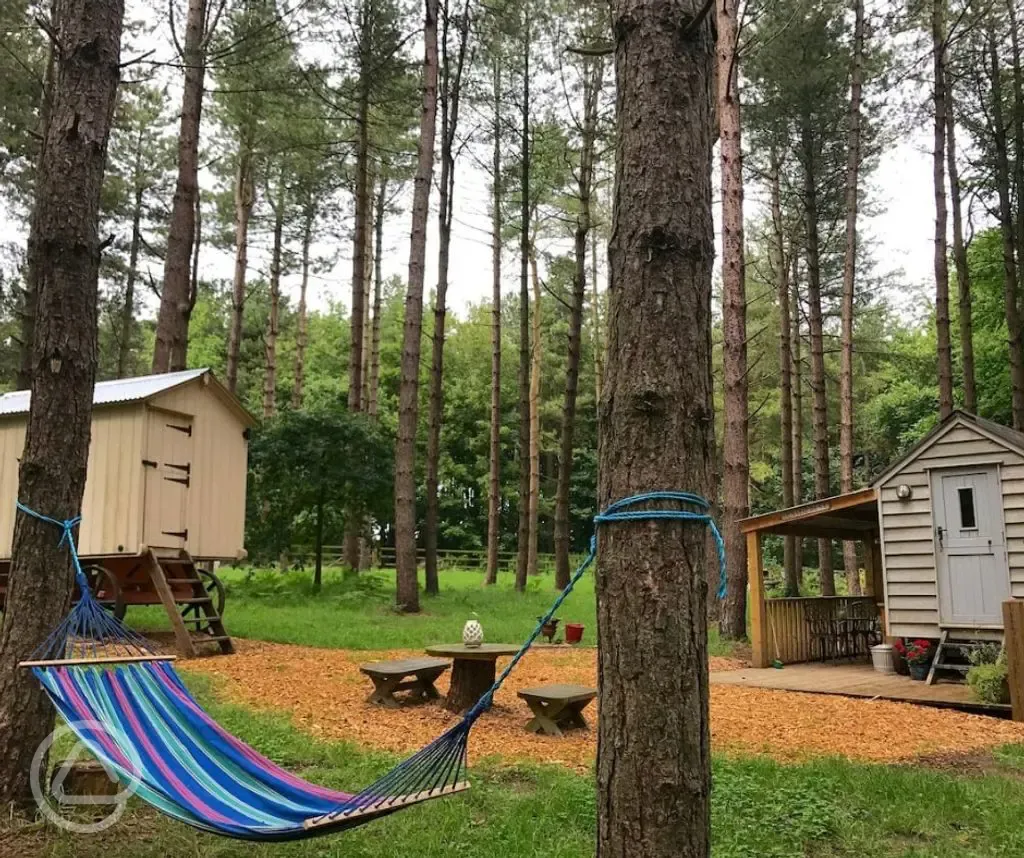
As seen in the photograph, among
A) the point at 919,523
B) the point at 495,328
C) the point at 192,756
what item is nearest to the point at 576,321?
the point at 495,328

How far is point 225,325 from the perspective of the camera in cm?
3547

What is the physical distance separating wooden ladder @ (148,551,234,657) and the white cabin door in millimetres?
7328

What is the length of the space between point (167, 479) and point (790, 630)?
7.36m

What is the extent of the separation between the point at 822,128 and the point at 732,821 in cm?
1359

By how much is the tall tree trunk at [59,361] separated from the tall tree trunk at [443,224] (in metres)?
11.4

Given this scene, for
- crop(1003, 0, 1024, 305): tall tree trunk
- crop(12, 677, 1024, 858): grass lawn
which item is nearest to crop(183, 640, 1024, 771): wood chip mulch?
crop(12, 677, 1024, 858): grass lawn

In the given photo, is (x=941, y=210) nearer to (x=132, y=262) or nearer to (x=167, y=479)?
(x=167, y=479)

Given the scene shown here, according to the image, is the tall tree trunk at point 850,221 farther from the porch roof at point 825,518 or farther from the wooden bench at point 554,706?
the wooden bench at point 554,706

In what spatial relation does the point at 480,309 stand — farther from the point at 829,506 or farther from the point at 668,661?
the point at 668,661

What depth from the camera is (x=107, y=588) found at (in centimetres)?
879

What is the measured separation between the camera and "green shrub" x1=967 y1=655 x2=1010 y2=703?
6.82 meters

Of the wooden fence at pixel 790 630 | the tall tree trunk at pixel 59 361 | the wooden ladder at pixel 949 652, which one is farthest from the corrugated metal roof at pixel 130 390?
the wooden ladder at pixel 949 652

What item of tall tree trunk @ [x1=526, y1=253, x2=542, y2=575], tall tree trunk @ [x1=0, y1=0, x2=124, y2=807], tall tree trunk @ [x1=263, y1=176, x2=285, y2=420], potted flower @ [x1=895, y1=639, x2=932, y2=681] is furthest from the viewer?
tall tree trunk @ [x1=526, y1=253, x2=542, y2=575]

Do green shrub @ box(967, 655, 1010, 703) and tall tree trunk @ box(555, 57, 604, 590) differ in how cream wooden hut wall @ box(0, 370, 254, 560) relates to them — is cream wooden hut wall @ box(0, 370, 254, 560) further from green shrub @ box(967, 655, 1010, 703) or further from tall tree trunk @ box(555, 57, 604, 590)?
green shrub @ box(967, 655, 1010, 703)
